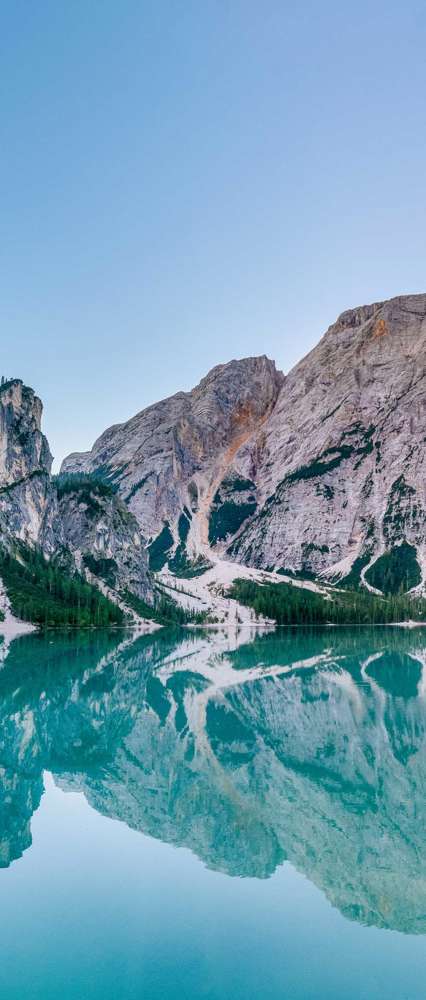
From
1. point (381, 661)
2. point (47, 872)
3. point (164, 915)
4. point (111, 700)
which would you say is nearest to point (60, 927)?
point (164, 915)

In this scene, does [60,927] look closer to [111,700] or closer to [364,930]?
[364,930]

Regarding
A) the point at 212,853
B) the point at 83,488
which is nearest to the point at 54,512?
the point at 83,488

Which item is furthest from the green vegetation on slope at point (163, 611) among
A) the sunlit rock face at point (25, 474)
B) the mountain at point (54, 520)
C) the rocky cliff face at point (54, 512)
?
the sunlit rock face at point (25, 474)

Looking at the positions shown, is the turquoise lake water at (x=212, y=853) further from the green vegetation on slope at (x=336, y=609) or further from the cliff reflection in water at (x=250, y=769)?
the green vegetation on slope at (x=336, y=609)

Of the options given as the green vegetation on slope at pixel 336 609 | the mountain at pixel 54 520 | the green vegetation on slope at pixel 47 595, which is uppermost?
the mountain at pixel 54 520

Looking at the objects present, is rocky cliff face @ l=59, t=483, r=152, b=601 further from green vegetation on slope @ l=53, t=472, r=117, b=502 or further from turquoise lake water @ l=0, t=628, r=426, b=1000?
turquoise lake water @ l=0, t=628, r=426, b=1000

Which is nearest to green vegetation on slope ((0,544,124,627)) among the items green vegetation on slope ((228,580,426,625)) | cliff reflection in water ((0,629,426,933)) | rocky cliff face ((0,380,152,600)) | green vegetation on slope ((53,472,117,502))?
rocky cliff face ((0,380,152,600))

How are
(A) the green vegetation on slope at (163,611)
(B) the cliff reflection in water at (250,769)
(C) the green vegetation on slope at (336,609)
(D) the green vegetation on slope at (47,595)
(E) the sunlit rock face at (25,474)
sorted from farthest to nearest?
1. (C) the green vegetation on slope at (336,609)
2. (A) the green vegetation on slope at (163,611)
3. (E) the sunlit rock face at (25,474)
4. (D) the green vegetation on slope at (47,595)
5. (B) the cliff reflection in water at (250,769)
